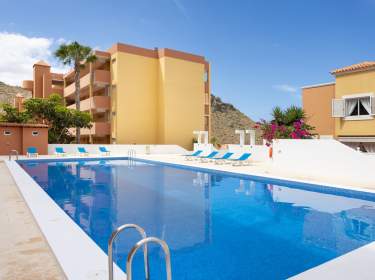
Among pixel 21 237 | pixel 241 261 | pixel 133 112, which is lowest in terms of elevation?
pixel 241 261

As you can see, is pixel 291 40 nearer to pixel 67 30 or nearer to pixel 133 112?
pixel 133 112

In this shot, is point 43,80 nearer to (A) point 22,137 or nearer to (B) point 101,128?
(B) point 101,128

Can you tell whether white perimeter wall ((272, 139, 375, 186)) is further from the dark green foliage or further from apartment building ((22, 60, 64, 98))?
apartment building ((22, 60, 64, 98))

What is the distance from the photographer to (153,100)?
107 feet

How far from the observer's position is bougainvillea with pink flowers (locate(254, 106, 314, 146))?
1556cm

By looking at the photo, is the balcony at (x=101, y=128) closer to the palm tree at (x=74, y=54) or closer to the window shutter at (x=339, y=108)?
the palm tree at (x=74, y=54)

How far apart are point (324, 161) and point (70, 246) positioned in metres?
9.37

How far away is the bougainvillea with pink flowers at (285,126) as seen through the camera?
613 inches

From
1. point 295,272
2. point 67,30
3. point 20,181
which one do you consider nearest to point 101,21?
point 67,30

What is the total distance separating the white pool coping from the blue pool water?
1.77 ft

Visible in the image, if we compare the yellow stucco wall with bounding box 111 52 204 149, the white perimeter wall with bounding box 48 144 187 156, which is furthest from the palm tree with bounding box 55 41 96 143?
the white perimeter wall with bounding box 48 144 187 156

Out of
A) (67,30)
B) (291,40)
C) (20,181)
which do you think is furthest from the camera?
(291,40)

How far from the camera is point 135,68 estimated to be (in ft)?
102

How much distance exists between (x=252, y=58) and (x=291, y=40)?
12.0 metres
